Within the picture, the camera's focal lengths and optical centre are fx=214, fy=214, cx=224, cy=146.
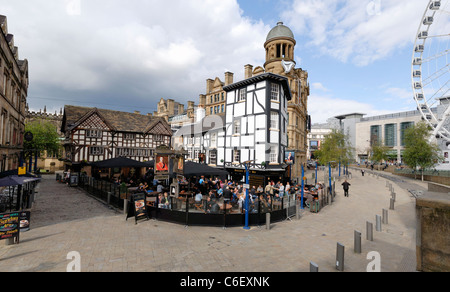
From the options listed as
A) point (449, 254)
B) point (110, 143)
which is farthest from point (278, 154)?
point (110, 143)

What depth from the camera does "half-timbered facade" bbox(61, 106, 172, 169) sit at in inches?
1163

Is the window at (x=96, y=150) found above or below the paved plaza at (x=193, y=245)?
above

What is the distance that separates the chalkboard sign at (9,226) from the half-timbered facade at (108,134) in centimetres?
2324

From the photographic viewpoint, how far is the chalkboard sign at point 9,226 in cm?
756

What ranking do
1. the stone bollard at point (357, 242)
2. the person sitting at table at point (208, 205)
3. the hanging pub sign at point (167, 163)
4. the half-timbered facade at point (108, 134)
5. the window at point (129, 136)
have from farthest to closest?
1. the window at point (129, 136)
2. the half-timbered facade at point (108, 134)
3. the hanging pub sign at point (167, 163)
4. the person sitting at table at point (208, 205)
5. the stone bollard at point (357, 242)

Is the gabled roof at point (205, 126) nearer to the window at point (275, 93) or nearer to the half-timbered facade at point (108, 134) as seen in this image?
the half-timbered facade at point (108, 134)

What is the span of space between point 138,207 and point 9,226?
4.58 meters

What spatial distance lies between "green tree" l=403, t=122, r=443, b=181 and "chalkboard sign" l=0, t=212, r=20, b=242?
134 feet

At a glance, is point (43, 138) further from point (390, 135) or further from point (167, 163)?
point (390, 135)

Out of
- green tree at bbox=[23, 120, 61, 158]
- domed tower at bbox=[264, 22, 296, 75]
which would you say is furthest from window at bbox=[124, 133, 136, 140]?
domed tower at bbox=[264, 22, 296, 75]

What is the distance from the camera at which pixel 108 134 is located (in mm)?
32062

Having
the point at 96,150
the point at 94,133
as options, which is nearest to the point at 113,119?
the point at 94,133

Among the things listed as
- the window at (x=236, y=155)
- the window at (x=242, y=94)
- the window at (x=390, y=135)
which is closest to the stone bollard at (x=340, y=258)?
the window at (x=236, y=155)
